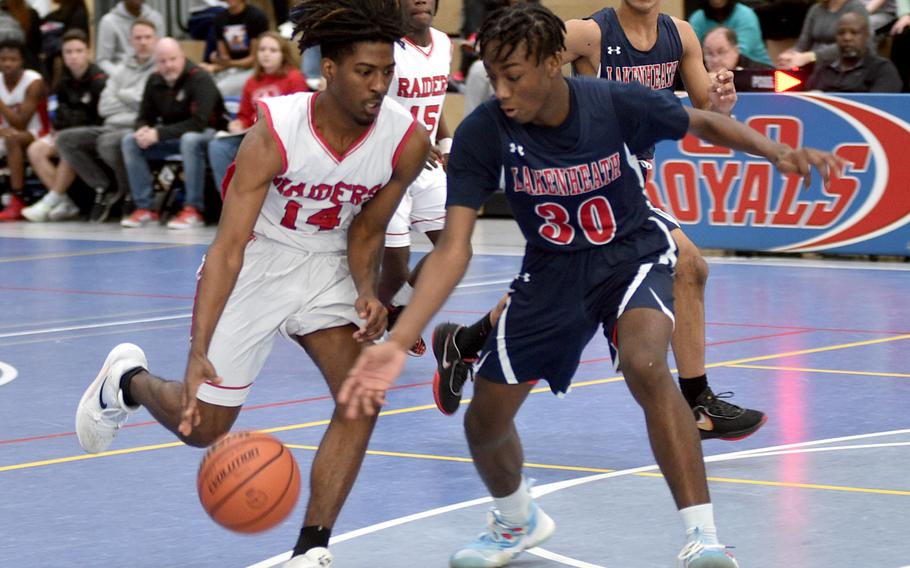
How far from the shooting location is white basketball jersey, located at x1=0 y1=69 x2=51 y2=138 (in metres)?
17.6

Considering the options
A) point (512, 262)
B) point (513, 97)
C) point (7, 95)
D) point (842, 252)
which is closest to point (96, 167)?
point (7, 95)

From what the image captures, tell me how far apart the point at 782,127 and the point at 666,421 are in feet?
27.5

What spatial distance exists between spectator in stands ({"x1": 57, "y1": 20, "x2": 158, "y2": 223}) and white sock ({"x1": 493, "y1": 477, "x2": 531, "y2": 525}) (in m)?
12.5

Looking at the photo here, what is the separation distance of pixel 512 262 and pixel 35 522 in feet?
25.8

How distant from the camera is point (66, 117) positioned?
17.5 m

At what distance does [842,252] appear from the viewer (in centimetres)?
1272

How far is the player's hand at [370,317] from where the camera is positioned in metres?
5.14

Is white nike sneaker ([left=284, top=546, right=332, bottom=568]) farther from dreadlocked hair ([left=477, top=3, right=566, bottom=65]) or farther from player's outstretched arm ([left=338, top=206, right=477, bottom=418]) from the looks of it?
dreadlocked hair ([left=477, top=3, right=566, bottom=65])

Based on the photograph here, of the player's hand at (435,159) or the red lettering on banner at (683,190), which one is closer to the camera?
the player's hand at (435,159)

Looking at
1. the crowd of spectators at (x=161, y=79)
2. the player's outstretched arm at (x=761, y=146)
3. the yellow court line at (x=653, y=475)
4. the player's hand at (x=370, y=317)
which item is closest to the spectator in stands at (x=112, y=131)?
the crowd of spectators at (x=161, y=79)

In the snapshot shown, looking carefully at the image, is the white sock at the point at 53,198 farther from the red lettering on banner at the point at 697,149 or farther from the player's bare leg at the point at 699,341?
the player's bare leg at the point at 699,341

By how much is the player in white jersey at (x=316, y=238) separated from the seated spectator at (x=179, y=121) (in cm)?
1062

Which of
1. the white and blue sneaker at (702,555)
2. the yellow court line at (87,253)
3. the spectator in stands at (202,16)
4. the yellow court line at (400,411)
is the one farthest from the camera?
the spectator in stands at (202,16)

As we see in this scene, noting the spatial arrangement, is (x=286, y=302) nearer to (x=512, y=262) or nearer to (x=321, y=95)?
(x=321, y=95)
